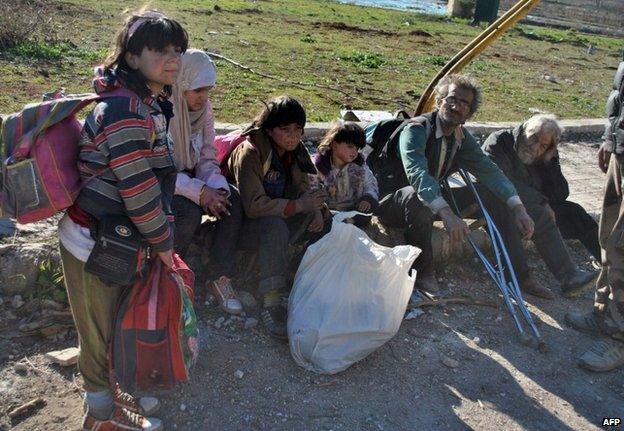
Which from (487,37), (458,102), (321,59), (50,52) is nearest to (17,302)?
(458,102)

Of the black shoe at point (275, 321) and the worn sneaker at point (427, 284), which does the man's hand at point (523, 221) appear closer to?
the worn sneaker at point (427, 284)

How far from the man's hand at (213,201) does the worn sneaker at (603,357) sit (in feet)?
7.48

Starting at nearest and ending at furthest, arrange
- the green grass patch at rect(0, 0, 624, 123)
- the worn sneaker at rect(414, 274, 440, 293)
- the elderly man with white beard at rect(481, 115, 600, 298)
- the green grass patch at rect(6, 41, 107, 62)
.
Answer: the worn sneaker at rect(414, 274, 440, 293)
the elderly man with white beard at rect(481, 115, 600, 298)
the green grass patch at rect(0, 0, 624, 123)
the green grass patch at rect(6, 41, 107, 62)

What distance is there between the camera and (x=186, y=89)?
138 inches

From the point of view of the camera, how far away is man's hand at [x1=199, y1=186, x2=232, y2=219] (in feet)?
11.3

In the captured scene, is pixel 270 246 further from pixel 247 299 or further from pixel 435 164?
pixel 435 164

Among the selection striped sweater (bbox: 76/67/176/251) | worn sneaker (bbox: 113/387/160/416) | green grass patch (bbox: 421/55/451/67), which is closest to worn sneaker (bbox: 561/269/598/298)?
worn sneaker (bbox: 113/387/160/416)

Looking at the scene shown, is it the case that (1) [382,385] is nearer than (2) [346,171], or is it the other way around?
(1) [382,385]

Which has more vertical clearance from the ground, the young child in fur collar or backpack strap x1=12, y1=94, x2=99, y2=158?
backpack strap x1=12, y1=94, x2=99, y2=158

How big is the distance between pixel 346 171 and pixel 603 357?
1936 mm

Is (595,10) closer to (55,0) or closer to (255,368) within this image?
(55,0)

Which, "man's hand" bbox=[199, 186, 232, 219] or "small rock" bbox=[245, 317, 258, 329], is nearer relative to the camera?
"man's hand" bbox=[199, 186, 232, 219]

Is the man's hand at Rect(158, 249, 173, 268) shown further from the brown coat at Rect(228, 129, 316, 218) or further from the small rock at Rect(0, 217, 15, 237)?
the small rock at Rect(0, 217, 15, 237)
